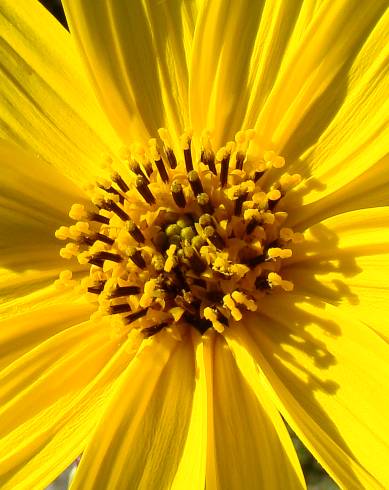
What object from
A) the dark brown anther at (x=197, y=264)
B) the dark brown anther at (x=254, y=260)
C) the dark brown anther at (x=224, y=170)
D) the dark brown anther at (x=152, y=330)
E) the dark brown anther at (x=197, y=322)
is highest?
the dark brown anther at (x=224, y=170)

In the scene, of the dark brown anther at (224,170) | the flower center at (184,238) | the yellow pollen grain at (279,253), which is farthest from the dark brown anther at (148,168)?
the yellow pollen grain at (279,253)

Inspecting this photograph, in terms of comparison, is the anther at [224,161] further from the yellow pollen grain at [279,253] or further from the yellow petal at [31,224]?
the yellow petal at [31,224]

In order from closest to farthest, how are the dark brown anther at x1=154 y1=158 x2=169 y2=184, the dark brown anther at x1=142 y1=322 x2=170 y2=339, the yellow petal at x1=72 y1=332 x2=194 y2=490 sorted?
the yellow petal at x1=72 y1=332 x2=194 y2=490
the dark brown anther at x1=142 y1=322 x2=170 y2=339
the dark brown anther at x1=154 y1=158 x2=169 y2=184

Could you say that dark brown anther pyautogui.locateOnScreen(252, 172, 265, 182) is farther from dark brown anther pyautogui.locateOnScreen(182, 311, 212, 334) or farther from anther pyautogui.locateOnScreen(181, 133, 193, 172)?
dark brown anther pyautogui.locateOnScreen(182, 311, 212, 334)

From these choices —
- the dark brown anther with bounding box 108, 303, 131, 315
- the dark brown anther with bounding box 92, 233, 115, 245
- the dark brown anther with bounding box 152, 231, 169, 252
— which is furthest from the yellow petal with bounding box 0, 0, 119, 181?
the dark brown anther with bounding box 108, 303, 131, 315

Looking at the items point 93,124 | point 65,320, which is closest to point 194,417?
point 65,320

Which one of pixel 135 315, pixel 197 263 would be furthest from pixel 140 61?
Answer: pixel 135 315
